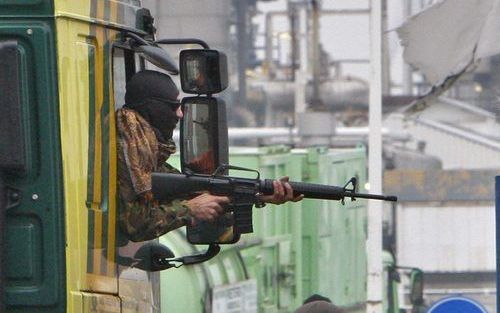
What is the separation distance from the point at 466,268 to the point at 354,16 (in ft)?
42.9

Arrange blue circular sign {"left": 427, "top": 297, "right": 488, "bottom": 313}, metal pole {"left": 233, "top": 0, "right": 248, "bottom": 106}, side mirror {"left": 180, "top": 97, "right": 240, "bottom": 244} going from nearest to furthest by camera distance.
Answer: side mirror {"left": 180, "top": 97, "right": 240, "bottom": 244} → blue circular sign {"left": 427, "top": 297, "right": 488, "bottom": 313} → metal pole {"left": 233, "top": 0, "right": 248, "bottom": 106}

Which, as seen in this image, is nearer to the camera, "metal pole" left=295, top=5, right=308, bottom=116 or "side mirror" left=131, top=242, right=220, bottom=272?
"side mirror" left=131, top=242, right=220, bottom=272

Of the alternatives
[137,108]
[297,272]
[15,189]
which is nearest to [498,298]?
[137,108]

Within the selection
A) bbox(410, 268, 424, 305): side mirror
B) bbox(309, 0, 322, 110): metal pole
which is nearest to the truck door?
bbox(410, 268, 424, 305): side mirror

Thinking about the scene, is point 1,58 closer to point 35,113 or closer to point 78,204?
point 35,113

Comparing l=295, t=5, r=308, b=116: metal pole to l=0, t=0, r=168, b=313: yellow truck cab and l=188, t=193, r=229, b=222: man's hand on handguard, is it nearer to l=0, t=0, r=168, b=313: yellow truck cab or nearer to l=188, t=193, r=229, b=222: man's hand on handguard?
l=188, t=193, r=229, b=222: man's hand on handguard

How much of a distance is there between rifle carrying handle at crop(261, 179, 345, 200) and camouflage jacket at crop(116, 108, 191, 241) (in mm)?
315

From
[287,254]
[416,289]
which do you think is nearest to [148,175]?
[287,254]

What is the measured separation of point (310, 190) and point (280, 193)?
0.15 m

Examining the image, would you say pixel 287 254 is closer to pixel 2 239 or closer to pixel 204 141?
pixel 204 141

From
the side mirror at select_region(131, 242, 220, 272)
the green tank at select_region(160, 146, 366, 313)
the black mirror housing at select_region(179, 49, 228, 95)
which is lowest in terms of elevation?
the green tank at select_region(160, 146, 366, 313)

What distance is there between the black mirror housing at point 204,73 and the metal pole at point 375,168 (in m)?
5.78

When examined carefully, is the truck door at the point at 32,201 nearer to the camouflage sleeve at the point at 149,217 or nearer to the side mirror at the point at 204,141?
the camouflage sleeve at the point at 149,217

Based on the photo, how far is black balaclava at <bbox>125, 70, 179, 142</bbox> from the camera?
6.37 m
